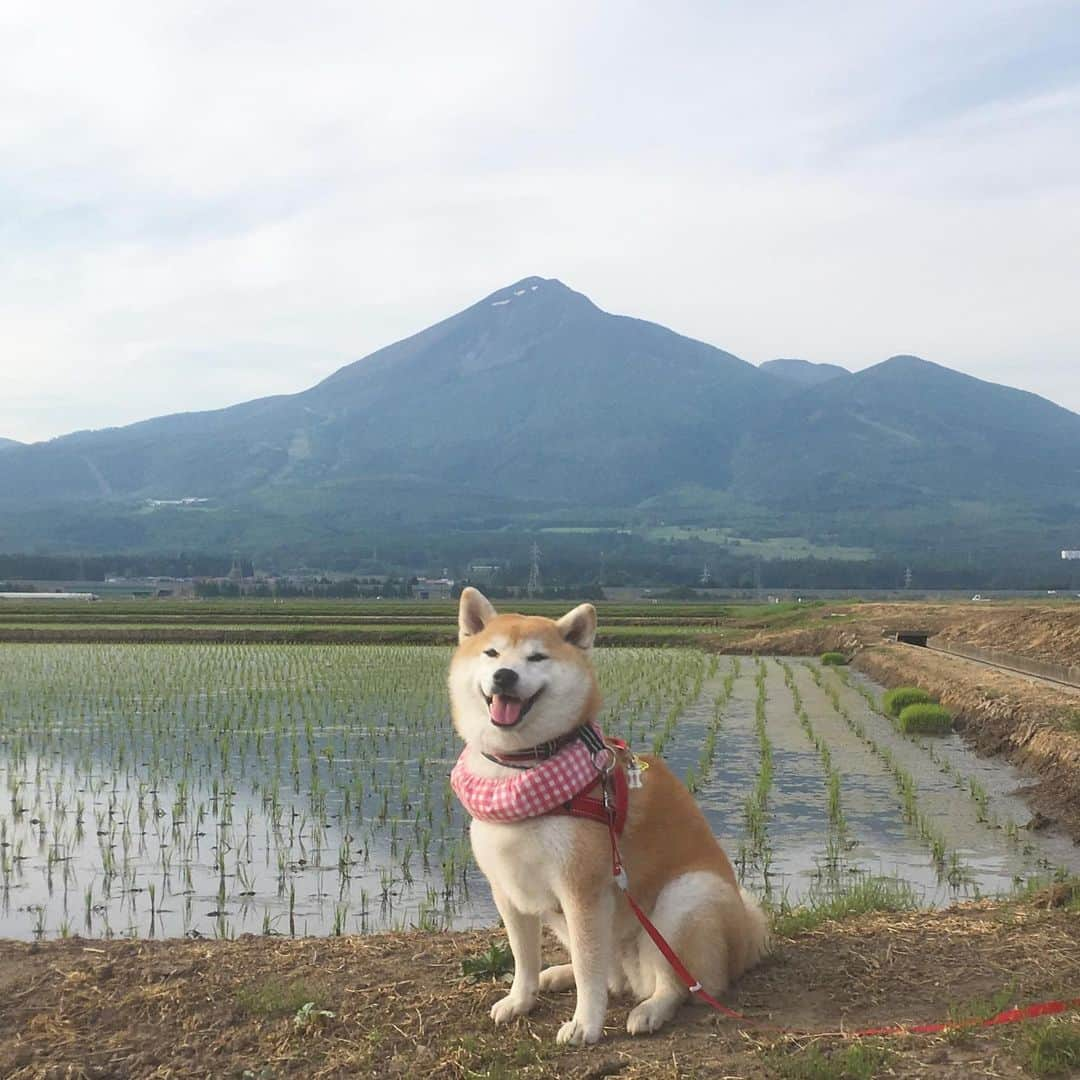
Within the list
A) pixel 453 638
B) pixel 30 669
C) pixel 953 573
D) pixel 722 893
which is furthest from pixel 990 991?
pixel 953 573

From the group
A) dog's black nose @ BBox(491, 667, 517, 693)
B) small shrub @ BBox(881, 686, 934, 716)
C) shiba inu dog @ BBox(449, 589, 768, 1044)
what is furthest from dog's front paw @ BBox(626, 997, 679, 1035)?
small shrub @ BBox(881, 686, 934, 716)

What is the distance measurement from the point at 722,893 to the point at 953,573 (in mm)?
135150

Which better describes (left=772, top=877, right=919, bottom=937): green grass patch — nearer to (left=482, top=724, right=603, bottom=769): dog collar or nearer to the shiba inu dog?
the shiba inu dog

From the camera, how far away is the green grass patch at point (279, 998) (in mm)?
5328

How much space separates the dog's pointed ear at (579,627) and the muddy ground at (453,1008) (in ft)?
5.38

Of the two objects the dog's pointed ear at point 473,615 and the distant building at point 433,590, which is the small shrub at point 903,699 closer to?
the dog's pointed ear at point 473,615

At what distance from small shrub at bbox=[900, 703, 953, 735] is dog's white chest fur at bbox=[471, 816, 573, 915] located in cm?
1465

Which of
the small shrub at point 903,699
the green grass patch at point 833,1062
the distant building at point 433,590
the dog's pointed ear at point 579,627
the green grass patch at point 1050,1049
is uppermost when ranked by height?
the dog's pointed ear at point 579,627

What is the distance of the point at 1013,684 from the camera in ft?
64.6

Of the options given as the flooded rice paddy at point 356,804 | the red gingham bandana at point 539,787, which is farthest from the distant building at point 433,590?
the red gingham bandana at point 539,787

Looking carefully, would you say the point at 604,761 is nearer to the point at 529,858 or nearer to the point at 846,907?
the point at 529,858

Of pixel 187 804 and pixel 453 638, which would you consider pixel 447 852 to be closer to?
pixel 187 804

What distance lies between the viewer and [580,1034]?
4836 mm

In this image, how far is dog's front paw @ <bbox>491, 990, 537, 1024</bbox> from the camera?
5.20 metres
